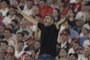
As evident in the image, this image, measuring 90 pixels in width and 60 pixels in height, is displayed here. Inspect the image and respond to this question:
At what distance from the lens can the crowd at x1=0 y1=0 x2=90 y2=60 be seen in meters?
8.45

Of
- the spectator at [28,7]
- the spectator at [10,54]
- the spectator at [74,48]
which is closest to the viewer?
the spectator at [10,54]

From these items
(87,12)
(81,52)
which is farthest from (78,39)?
(87,12)

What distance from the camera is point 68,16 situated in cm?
974

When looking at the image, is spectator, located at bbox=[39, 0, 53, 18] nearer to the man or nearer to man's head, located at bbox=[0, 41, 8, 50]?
man's head, located at bbox=[0, 41, 8, 50]

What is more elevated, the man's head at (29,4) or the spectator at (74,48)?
the man's head at (29,4)

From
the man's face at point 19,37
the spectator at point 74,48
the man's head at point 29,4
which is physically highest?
the man's head at point 29,4

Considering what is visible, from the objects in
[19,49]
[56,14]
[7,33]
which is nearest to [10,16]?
[7,33]

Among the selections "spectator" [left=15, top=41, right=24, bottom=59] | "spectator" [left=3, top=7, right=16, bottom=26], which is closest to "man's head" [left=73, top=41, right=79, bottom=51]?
"spectator" [left=15, top=41, right=24, bottom=59]

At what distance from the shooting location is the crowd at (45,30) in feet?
27.7

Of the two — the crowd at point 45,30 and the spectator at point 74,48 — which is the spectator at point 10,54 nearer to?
the crowd at point 45,30

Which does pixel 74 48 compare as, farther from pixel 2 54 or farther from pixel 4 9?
pixel 4 9

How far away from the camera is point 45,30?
839cm

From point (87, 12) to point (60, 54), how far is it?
1.82m

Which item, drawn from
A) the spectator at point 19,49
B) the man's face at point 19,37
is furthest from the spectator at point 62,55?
the man's face at point 19,37
